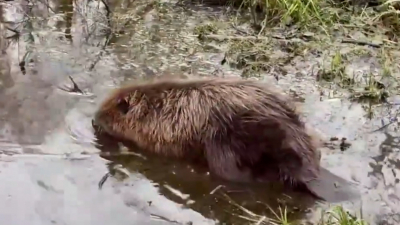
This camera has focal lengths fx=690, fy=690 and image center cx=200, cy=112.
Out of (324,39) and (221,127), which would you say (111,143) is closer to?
(221,127)

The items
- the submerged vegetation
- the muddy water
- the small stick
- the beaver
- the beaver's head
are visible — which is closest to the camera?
the muddy water

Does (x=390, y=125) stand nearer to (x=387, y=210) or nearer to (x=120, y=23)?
(x=387, y=210)

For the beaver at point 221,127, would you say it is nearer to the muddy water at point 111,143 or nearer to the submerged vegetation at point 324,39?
the muddy water at point 111,143

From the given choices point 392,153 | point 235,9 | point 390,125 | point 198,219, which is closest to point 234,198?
point 198,219

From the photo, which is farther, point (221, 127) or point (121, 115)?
point (121, 115)

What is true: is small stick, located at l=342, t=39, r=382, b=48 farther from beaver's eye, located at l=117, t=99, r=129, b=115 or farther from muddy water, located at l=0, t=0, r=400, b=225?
beaver's eye, located at l=117, t=99, r=129, b=115

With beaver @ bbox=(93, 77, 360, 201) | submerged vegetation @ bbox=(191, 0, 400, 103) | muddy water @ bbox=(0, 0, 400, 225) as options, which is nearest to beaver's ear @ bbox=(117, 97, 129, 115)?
beaver @ bbox=(93, 77, 360, 201)

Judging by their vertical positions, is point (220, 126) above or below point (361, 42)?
below

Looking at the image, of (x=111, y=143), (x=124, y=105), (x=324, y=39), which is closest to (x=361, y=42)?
(x=324, y=39)

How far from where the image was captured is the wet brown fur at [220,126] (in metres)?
3.72

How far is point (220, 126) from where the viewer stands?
385 cm

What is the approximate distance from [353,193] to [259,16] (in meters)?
3.06

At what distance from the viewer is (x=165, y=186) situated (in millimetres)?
3742

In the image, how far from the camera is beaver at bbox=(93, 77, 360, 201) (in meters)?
3.72
